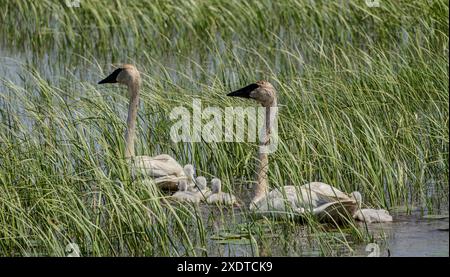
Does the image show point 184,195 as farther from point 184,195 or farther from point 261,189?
point 261,189

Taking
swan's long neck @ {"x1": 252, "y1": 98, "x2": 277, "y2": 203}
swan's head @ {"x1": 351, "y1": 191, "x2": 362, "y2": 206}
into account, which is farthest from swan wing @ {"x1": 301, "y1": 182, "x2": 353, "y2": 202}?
swan's long neck @ {"x1": 252, "y1": 98, "x2": 277, "y2": 203}

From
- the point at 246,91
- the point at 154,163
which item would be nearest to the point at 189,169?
the point at 154,163

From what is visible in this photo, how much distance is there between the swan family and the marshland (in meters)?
0.10

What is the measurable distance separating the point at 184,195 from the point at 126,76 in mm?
2082

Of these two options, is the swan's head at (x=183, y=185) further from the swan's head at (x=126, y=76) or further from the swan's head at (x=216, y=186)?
the swan's head at (x=126, y=76)

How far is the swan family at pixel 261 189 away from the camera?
8.98 meters

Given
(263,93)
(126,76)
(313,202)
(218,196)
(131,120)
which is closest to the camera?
(313,202)

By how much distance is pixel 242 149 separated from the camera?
10.6 m

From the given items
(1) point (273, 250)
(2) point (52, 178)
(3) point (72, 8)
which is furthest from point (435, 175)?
(3) point (72, 8)

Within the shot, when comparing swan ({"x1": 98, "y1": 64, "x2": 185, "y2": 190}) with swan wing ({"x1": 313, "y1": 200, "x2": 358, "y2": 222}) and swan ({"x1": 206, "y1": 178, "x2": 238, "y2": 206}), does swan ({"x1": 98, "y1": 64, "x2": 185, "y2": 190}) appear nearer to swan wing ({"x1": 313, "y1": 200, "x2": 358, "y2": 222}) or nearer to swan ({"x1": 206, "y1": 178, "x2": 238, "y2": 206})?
swan ({"x1": 206, "y1": 178, "x2": 238, "y2": 206})

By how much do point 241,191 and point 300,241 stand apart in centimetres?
191

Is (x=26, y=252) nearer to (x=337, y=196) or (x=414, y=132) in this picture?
(x=337, y=196)

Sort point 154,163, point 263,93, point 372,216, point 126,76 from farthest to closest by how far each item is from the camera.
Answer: point 126,76
point 263,93
point 154,163
point 372,216

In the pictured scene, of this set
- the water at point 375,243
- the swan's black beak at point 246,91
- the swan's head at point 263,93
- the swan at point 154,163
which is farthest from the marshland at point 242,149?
the swan's black beak at point 246,91
